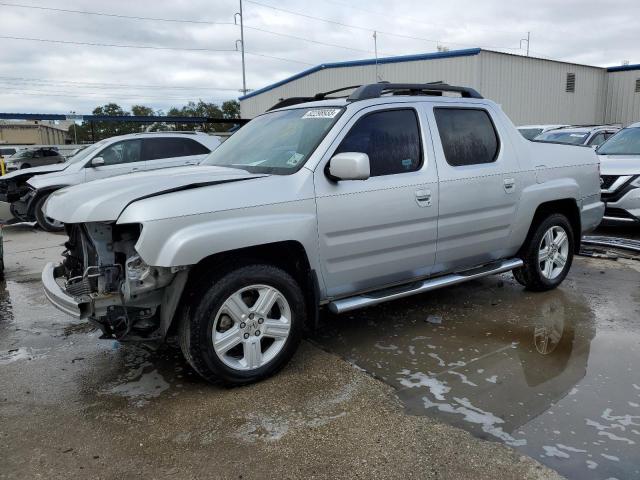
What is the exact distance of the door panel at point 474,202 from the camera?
445 centimetres

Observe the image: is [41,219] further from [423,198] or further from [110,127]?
[110,127]

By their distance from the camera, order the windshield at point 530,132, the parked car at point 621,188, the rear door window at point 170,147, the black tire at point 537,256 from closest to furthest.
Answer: the black tire at point 537,256 → the parked car at point 621,188 → the rear door window at point 170,147 → the windshield at point 530,132

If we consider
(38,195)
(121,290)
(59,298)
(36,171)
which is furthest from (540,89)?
(59,298)

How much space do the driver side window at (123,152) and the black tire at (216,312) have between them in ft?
26.9

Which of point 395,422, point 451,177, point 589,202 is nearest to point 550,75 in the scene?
point 589,202

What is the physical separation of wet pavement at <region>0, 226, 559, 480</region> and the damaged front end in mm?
521

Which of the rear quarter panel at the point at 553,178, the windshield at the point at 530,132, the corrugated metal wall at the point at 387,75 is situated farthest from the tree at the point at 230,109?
the rear quarter panel at the point at 553,178

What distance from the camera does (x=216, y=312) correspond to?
3.36m

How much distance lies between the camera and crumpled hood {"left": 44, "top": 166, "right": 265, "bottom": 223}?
10.8ft

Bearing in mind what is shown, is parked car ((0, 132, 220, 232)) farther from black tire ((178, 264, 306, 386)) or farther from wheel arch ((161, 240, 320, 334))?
black tire ((178, 264, 306, 386))

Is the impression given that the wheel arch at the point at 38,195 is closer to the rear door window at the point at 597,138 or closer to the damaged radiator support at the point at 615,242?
the damaged radiator support at the point at 615,242

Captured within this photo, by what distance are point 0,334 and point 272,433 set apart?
3.16 metres

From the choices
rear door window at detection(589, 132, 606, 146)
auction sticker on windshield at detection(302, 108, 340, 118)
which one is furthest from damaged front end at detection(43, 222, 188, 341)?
rear door window at detection(589, 132, 606, 146)

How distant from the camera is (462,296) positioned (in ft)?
18.3
